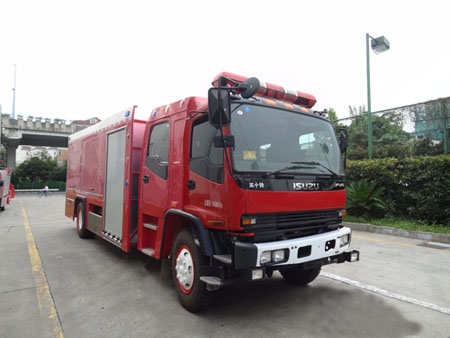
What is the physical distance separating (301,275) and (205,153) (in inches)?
91.0

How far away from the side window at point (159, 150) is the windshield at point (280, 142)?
137 cm

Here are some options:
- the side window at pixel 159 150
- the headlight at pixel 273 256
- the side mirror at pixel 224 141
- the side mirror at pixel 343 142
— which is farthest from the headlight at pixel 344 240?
the side window at pixel 159 150

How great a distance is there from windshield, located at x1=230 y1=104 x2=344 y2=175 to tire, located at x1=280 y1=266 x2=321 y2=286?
4.76 ft

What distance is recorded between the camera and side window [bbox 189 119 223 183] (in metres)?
3.57

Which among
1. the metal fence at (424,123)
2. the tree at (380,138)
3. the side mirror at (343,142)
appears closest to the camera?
the side mirror at (343,142)

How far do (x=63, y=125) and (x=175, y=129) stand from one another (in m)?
40.1

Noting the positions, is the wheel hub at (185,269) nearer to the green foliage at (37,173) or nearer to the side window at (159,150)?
the side window at (159,150)

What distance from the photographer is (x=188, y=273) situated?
3.84 m

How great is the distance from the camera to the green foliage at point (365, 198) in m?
9.76

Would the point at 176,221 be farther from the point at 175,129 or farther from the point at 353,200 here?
the point at 353,200

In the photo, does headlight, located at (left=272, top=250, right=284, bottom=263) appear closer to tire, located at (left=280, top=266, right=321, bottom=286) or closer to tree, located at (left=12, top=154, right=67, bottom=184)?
tire, located at (left=280, top=266, right=321, bottom=286)

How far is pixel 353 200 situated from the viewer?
10188 millimetres

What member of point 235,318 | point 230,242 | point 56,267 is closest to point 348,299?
point 235,318

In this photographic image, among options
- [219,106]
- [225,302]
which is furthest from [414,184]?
[219,106]
